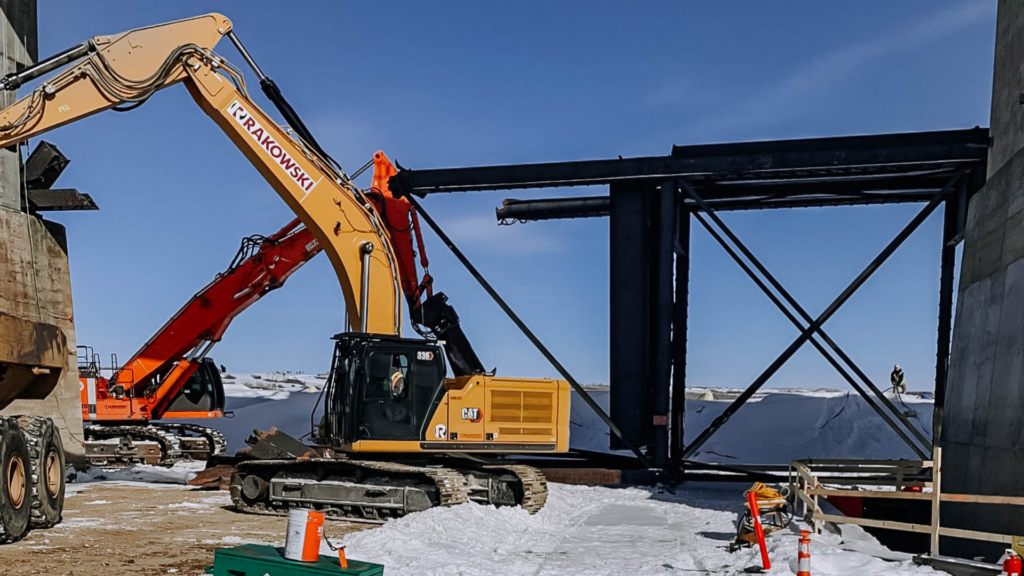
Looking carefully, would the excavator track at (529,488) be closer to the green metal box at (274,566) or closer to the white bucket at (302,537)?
the green metal box at (274,566)

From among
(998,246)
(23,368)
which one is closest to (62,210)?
(23,368)

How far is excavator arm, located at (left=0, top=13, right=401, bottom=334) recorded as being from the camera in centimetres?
1500

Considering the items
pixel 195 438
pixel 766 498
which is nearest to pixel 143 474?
pixel 195 438

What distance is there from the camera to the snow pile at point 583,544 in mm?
9766

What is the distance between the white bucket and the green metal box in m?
0.07

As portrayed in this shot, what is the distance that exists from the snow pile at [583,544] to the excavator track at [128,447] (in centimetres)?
996

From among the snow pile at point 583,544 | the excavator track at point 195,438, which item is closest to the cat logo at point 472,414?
the snow pile at point 583,544

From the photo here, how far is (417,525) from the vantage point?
476 inches

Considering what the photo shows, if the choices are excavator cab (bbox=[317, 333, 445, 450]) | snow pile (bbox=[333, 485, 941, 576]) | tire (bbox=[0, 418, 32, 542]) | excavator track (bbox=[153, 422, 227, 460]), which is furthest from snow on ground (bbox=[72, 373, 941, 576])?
tire (bbox=[0, 418, 32, 542])

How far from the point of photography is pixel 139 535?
11.9 m

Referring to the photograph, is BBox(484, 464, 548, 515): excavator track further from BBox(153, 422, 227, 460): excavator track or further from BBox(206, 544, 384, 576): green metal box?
BBox(153, 422, 227, 460): excavator track

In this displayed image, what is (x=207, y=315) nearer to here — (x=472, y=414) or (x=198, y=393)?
(x=198, y=393)

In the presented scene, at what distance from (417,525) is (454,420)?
8.64 ft

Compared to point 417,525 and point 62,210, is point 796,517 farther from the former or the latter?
point 62,210
